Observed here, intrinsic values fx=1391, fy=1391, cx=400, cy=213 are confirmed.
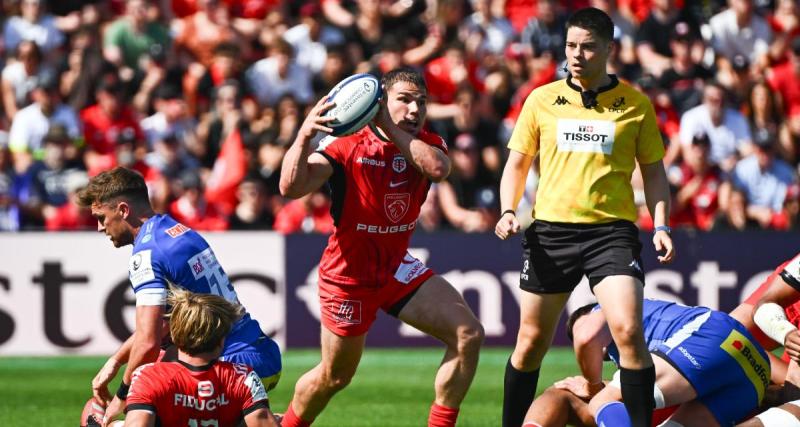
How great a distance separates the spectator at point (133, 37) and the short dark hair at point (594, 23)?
10462mm

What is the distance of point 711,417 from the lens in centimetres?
749

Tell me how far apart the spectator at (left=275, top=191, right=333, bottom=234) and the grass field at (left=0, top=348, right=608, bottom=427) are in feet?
4.85

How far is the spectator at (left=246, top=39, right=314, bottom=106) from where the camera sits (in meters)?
16.6

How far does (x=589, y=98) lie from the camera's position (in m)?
7.75

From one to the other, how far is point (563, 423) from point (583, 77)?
193 centimetres

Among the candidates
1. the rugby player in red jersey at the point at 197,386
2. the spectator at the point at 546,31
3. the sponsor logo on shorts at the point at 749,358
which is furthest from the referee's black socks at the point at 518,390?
the spectator at the point at 546,31

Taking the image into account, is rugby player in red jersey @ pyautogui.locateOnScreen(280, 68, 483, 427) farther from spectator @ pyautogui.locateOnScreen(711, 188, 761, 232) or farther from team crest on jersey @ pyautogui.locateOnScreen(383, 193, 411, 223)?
spectator @ pyautogui.locateOnScreen(711, 188, 761, 232)

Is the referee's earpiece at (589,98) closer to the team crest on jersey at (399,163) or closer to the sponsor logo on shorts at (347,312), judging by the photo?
the team crest on jersey at (399,163)

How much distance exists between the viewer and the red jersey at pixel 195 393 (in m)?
6.38

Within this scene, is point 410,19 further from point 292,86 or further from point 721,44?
point 721,44

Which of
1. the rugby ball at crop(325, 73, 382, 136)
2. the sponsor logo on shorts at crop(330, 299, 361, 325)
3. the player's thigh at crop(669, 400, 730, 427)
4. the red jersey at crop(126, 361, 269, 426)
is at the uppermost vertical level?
the rugby ball at crop(325, 73, 382, 136)

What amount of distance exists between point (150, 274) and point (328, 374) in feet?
4.55

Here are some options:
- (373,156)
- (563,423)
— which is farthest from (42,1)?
(563,423)

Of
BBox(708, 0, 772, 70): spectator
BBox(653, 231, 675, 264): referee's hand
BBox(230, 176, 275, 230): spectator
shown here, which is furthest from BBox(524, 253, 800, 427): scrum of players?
BBox(708, 0, 772, 70): spectator
